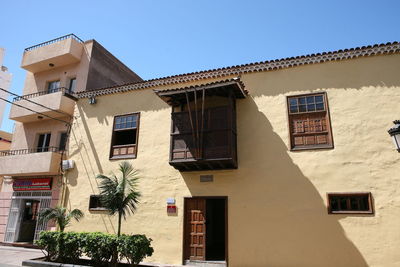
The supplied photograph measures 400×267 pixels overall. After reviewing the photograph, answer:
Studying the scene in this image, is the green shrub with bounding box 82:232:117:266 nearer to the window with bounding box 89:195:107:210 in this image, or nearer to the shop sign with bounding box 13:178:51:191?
the window with bounding box 89:195:107:210

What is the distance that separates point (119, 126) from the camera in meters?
12.1

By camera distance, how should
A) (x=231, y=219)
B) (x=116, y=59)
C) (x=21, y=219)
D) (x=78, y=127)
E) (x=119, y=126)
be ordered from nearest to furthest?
(x=231, y=219), (x=119, y=126), (x=78, y=127), (x=21, y=219), (x=116, y=59)

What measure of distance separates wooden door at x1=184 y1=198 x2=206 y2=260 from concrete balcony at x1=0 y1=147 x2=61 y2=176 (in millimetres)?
6844

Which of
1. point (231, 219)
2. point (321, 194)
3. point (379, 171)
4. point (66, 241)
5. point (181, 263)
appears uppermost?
point (379, 171)

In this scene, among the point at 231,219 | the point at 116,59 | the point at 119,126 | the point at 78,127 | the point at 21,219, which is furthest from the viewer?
the point at 116,59

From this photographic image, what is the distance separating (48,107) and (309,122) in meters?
11.8

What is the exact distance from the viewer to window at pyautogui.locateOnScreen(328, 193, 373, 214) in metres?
8.05

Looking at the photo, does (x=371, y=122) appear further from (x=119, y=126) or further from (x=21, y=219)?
(x=21, y=219)

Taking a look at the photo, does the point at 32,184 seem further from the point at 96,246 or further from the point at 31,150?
the point at 96,246

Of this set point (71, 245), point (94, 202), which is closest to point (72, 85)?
point (94, 202)

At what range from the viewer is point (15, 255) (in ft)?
35.3

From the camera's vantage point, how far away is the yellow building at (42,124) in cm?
1314

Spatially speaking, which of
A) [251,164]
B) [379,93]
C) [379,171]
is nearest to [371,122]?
[379,93]

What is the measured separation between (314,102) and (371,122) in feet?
5.80
